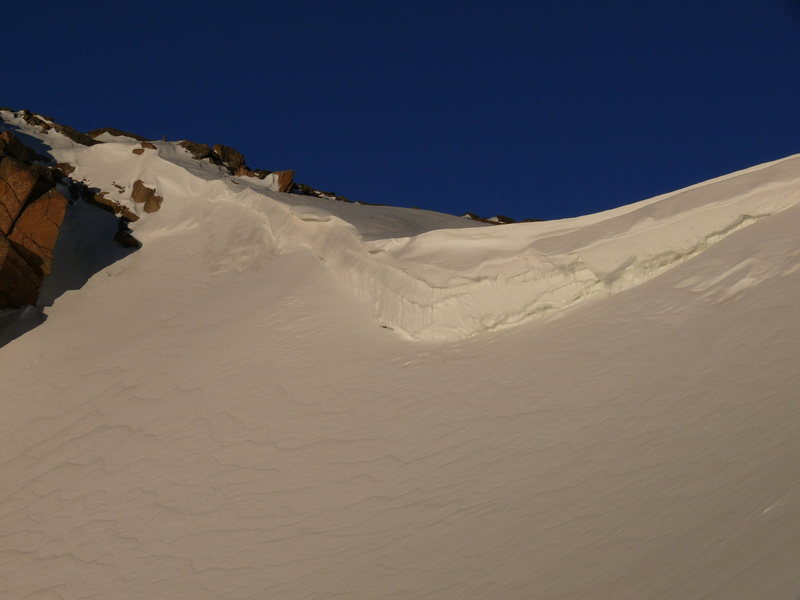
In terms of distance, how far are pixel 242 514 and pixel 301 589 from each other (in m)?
1.65

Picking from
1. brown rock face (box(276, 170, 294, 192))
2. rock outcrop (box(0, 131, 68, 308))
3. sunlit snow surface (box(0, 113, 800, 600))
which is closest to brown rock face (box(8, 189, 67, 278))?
rock outcrop (box(0, 131, 68, 308))

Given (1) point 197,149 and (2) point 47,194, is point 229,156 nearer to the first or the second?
(1) point 197,149

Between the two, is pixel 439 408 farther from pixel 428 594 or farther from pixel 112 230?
pixel 112 230

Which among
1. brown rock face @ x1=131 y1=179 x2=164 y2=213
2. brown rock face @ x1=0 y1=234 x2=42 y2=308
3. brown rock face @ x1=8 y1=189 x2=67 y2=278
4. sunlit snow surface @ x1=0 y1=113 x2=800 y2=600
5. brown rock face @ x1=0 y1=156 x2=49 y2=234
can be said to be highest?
brown rock face @ x1=131 y1=179 x2=164 y2=213

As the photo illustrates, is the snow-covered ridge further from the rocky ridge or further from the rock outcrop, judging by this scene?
the rock outcrop

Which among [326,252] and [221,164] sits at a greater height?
[221,164]

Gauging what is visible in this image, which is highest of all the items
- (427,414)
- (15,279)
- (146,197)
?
(146,197)

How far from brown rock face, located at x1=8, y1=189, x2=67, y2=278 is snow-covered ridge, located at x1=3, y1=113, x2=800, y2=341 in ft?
6.00

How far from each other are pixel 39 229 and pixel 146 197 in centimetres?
301

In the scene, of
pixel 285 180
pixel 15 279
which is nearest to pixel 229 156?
pixel 285 180

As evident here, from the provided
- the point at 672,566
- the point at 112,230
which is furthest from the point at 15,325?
the point at 672,566

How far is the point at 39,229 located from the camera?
1270 centimetres

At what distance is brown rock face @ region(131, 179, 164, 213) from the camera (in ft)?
50.3

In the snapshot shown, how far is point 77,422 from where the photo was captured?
33.6 feet
